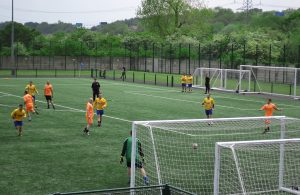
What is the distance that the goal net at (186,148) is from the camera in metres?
16.5

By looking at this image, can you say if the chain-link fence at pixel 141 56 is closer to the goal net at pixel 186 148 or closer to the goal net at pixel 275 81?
the goal net at pixel 275 81

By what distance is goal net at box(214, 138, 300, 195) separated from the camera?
52.0 feet

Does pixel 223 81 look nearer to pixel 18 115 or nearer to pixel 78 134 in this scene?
pixel 78 134

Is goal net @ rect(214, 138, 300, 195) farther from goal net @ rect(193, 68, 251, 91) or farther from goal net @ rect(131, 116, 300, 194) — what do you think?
goal net @ rect(193, 68, 251, 91)

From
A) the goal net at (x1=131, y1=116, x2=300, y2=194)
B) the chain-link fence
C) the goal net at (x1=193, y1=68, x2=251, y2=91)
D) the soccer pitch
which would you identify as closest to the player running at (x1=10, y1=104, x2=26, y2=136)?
the soccer pitch

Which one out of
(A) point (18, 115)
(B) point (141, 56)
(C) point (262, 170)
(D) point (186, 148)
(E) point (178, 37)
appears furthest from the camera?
(E) point (178, 37)

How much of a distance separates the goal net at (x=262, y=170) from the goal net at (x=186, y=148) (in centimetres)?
54

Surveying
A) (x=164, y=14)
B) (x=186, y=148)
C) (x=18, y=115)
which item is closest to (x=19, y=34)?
(x=164, y=14)

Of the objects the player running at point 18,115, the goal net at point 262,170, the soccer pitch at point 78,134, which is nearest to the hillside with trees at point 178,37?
the soccer pitch at point 78,134

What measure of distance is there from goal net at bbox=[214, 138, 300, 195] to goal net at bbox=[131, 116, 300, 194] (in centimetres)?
54

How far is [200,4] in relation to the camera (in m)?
116

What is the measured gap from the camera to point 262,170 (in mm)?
17641

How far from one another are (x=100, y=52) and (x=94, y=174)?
7382cm

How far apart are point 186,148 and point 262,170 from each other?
13.6 feet
